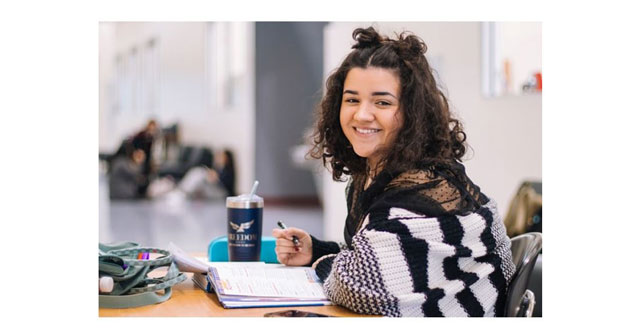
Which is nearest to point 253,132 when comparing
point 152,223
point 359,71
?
point 152,223

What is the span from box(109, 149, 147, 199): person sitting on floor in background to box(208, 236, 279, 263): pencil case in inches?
276

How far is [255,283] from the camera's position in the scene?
1.46 metres

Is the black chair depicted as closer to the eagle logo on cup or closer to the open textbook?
the open textbook

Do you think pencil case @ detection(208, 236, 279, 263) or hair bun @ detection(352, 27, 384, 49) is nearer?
hair bun @ detection(352, 27, 384, 49)

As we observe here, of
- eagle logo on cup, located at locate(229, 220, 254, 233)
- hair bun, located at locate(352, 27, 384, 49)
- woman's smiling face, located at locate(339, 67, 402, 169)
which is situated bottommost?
eagle logo on cup, located at locate(229, 220, 254, 233)

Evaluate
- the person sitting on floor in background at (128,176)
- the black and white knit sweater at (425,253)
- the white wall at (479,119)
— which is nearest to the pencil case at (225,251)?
the black and white knit sweater at (425,253)

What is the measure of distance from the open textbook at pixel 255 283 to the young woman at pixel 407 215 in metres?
0.05

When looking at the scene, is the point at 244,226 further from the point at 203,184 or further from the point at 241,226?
the point at 203,184

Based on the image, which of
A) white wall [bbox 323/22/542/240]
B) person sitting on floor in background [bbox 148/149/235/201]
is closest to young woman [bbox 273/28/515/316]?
white wall [bbox 323/22/542/240]

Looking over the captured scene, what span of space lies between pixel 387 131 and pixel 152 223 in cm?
557

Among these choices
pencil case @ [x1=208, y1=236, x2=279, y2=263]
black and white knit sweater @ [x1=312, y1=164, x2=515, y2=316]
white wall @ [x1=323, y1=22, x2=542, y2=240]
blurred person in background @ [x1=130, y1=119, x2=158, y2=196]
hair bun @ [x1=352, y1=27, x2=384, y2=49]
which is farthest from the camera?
→ blurred person in background @ [x1=130, y1=119, x2=158, y2=196]

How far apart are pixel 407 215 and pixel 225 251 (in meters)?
0.65

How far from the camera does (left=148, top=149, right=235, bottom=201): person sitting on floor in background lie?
30.6 ft
